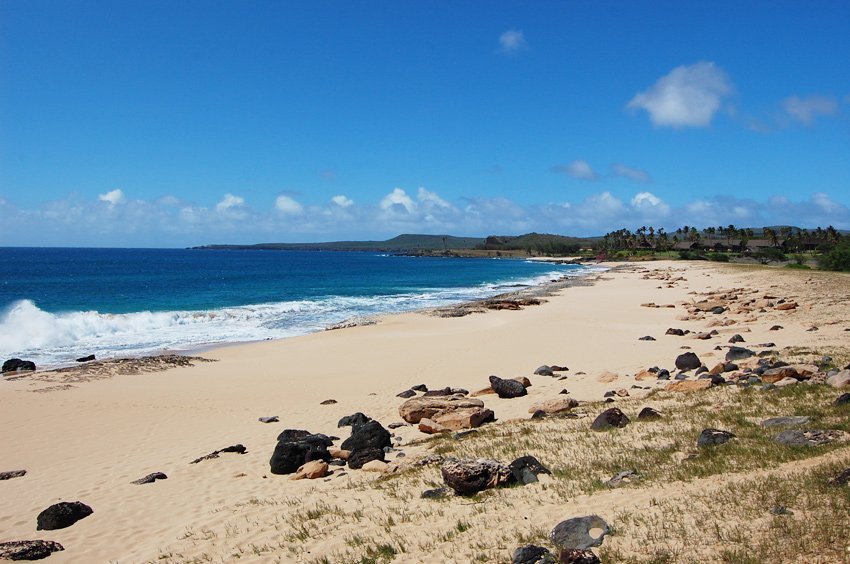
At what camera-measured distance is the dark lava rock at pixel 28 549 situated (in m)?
8.38

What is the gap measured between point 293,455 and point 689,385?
10.7 metres

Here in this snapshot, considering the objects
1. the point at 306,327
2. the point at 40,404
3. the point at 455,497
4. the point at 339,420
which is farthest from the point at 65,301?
the point at 455,497

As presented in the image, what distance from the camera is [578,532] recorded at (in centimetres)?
665

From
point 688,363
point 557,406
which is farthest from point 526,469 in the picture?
point 688,363

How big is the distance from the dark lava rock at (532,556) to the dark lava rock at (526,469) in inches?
107

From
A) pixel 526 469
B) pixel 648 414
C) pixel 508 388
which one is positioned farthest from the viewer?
pixel 508 388

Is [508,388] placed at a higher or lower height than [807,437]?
lower

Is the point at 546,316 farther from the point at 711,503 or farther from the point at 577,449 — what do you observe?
the point at 711,503

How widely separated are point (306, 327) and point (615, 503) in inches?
1354

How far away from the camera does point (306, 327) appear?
Answer: 132ft

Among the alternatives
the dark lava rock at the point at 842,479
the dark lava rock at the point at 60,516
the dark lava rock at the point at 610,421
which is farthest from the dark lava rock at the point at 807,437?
the dark lava rock at the point at 60,516

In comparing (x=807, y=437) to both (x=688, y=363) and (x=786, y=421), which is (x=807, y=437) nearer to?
(x=786, y=421)

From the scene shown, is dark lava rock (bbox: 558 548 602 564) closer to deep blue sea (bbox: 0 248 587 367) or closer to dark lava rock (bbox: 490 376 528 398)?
dark lava rock (bbox: 490 376 528 398)

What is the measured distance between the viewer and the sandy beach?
787 cm
